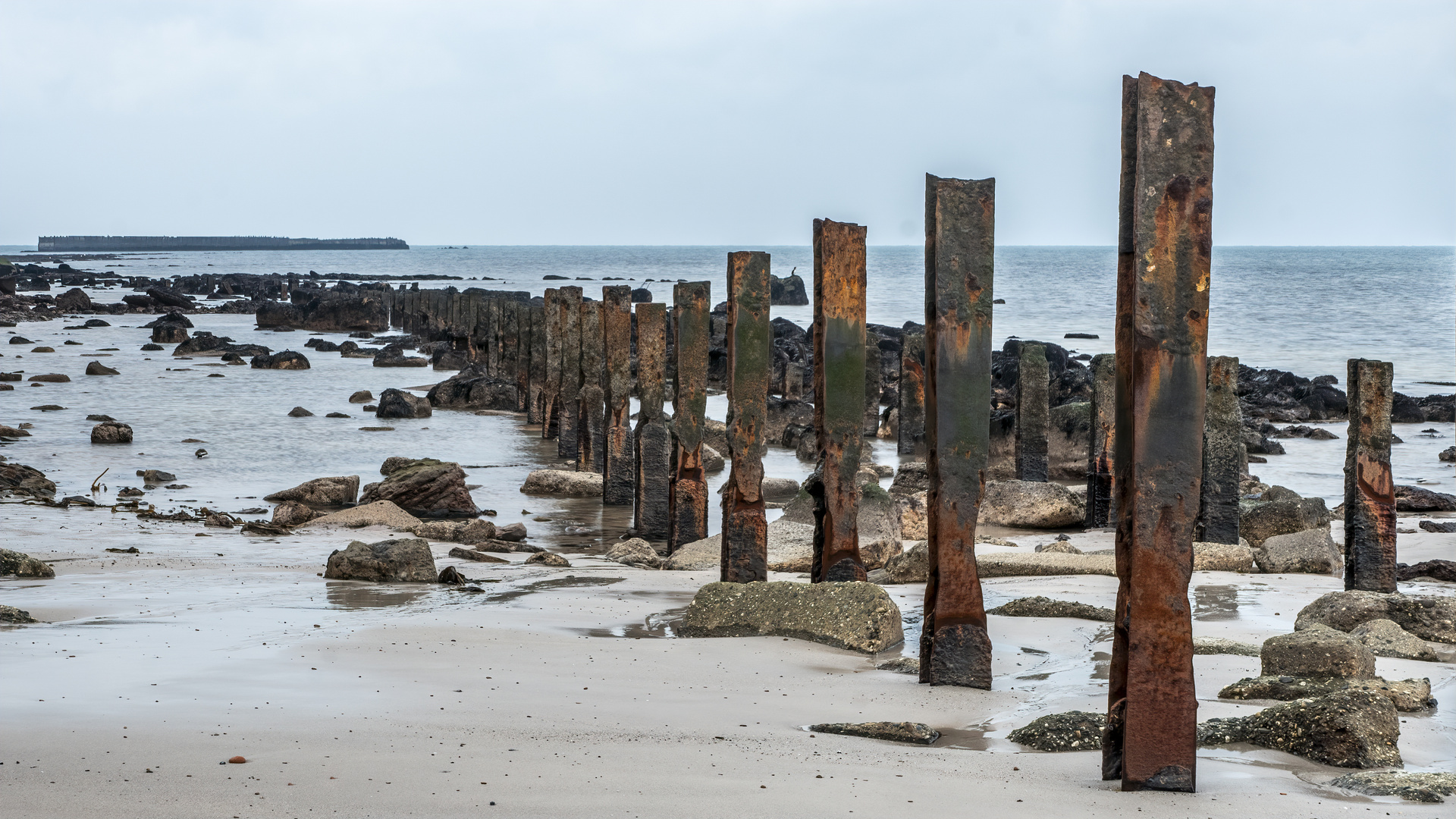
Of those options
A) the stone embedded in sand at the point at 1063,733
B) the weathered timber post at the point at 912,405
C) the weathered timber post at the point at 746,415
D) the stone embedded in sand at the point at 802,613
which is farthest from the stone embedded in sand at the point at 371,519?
the weathered timber post at the point at 912,405

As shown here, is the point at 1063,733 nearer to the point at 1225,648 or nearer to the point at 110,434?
the point at 1225,648

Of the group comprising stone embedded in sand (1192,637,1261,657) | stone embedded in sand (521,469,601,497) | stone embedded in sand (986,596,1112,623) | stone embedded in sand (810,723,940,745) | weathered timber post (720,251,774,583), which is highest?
weathered timber post (720,251,774,583)

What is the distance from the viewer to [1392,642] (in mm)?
6859

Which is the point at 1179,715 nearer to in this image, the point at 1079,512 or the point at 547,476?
the point at 1079,512

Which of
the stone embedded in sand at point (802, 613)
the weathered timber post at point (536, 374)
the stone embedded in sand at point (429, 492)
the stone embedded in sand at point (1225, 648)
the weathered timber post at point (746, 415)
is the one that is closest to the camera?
the stone embedded in sand at point (1225, 648)

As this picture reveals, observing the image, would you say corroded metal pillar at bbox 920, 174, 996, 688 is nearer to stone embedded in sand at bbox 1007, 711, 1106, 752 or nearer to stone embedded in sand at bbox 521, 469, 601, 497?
stone embedded in sand at bbox 1007, 711, 1106, 752

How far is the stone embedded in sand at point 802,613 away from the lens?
7039 mm

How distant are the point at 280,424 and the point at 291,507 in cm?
894

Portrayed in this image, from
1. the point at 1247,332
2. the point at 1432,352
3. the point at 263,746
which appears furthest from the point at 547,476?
the point at 1247,332

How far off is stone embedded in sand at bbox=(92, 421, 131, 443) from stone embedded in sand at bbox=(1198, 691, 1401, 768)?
1687 centimetres

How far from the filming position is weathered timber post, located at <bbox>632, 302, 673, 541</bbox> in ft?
41.7

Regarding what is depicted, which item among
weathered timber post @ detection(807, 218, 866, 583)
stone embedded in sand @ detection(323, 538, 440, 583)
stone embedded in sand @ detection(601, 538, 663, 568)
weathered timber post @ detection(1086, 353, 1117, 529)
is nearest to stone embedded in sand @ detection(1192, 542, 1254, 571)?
weathered timber post @ detection(1086, 353, 1117, 529)

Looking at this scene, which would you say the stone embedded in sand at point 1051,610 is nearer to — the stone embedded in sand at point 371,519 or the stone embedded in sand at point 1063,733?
the stone embedded in sand at point 1063,733

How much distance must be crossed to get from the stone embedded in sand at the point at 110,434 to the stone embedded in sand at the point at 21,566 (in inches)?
397
